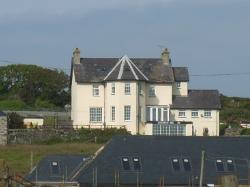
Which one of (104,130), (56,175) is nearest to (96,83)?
(104,130)

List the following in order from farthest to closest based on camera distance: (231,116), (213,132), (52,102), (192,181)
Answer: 1. (52,102)
2. (231,116)
3. (213,132)
4. (192,181)

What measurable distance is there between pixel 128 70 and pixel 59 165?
78.9 feet

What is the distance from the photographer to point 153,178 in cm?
3950

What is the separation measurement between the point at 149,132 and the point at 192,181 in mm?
25828

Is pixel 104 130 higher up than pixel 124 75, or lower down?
lower down

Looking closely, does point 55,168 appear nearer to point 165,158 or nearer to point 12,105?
point 165,158

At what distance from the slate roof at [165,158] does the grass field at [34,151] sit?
7.29m

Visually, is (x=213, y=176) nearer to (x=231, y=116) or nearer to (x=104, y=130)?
(x=104, y=130)

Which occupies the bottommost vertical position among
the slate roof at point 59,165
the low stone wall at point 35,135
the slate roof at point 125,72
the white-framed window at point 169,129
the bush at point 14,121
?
the slate roof at point 59,165

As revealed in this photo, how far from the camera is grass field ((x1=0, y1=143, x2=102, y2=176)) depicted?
4941cm

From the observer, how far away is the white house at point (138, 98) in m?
65.9

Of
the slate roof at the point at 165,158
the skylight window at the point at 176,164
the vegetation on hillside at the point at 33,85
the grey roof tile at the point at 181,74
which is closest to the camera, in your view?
the slate roof at the point at 165,158

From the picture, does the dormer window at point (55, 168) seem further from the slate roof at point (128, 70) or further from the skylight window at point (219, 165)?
the slate roof at point (128, 70)

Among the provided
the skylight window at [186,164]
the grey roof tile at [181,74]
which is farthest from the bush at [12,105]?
the skylight window at [186,164]
